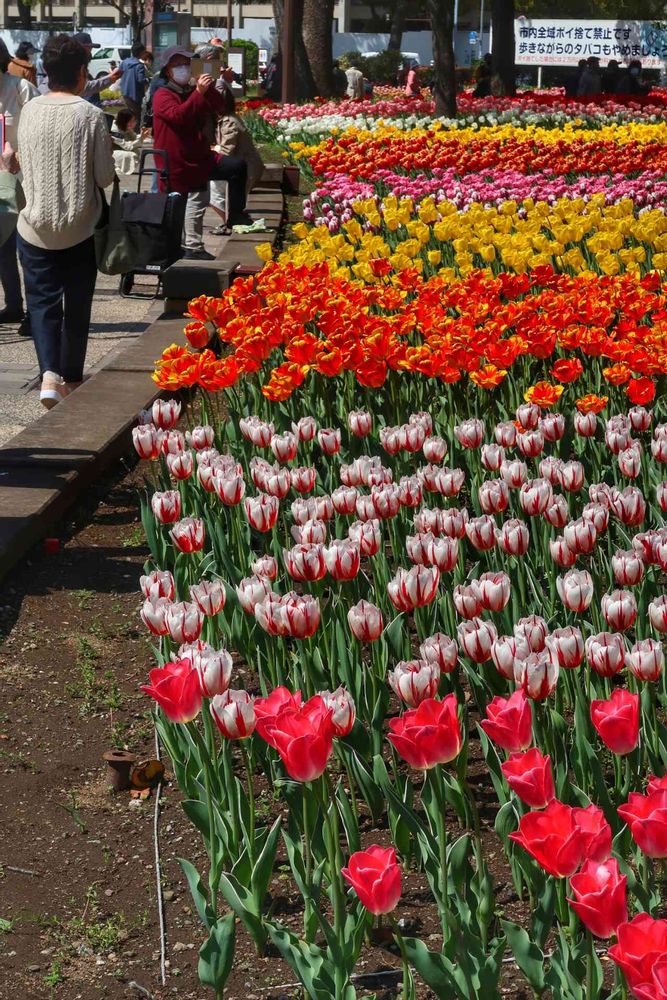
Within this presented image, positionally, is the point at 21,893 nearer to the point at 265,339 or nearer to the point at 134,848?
the point at 134,848

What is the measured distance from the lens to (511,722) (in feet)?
7.30

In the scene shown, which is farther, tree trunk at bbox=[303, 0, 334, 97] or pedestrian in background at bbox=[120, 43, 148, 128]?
tree trunk at bbox=[303, 0, 334, 97]

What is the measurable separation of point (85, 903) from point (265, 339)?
262 cm

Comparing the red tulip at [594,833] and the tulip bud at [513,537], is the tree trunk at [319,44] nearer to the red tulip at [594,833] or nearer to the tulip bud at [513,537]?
the tulip bud at [513,537]

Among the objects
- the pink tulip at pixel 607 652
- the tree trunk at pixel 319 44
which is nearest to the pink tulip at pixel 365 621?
the pink tulip at pixel 607 652

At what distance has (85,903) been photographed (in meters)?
2.93

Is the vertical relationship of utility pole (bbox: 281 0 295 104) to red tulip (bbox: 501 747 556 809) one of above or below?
below

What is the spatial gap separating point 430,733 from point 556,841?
32 centimetres

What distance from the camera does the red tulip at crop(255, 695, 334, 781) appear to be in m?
2.13

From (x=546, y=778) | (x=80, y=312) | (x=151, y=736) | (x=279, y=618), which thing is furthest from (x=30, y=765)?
(x=80, y=312)

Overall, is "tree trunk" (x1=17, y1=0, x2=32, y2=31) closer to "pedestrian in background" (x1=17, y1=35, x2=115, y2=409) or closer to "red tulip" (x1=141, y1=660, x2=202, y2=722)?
"pedestrian in background" (x1=17, y1=35, x2=115, y2=409)

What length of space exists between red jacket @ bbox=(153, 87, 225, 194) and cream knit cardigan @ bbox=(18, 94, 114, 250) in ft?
14.8

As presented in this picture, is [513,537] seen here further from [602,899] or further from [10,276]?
[10,276]

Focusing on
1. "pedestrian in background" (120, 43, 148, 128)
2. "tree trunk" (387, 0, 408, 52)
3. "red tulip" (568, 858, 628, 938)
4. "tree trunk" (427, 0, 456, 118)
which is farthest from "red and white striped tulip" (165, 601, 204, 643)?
"tree trunk" (387, 0, 408, 52)
